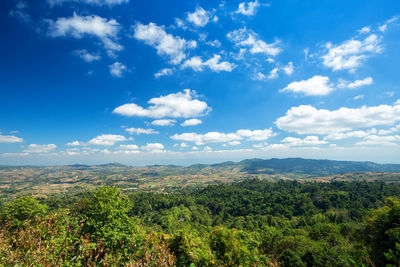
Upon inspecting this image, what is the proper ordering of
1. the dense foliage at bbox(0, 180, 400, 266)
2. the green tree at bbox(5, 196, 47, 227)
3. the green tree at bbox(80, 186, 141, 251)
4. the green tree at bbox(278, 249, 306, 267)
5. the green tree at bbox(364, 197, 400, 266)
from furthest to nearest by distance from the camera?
1. the green tree at bbox(278, 249, 306, 267)
2. the green tree at bbox(5, 196, 47, 227)
3. the green tree at bbox(364, 197, 400, 266)
4. the green tree at bbox(80, 186, 141, 251)
5. the dense foliage at bbox(0, 180, 400, 266)

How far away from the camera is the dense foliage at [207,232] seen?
6.62 metres

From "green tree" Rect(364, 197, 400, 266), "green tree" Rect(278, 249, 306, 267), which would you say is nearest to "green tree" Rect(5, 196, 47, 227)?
"green tree" Rect(278, 249, 306, 267)

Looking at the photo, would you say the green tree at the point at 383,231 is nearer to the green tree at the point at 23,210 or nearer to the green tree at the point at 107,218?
the green tree at the point at 107,218

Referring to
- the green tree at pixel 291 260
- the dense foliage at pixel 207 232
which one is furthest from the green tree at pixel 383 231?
the green tree at pixel 291 260

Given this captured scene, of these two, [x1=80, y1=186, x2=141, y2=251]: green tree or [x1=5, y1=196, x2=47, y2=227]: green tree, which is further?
[x1=5, y1=196, x2=47, y2=227]: green tree

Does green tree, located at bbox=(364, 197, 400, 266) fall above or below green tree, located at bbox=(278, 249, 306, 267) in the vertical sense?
above

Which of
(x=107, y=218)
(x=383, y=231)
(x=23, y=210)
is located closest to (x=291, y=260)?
(x=383, y=231)

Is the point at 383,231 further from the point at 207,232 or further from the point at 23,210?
the point at 23,210

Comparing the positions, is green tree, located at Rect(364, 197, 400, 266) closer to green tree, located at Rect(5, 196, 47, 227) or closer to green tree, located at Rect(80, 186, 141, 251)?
green tree, located at Rect(80, 186, 141, 251)

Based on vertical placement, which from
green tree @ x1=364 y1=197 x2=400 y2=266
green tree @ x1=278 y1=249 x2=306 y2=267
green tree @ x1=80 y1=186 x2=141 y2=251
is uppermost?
green tree @ x1=80 y1=186 x2=141 y2=251

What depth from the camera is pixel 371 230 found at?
23281mm

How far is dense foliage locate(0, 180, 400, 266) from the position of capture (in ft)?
21.7

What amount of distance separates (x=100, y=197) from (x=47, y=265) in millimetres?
18839

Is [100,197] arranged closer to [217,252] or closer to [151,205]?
[217,252]
